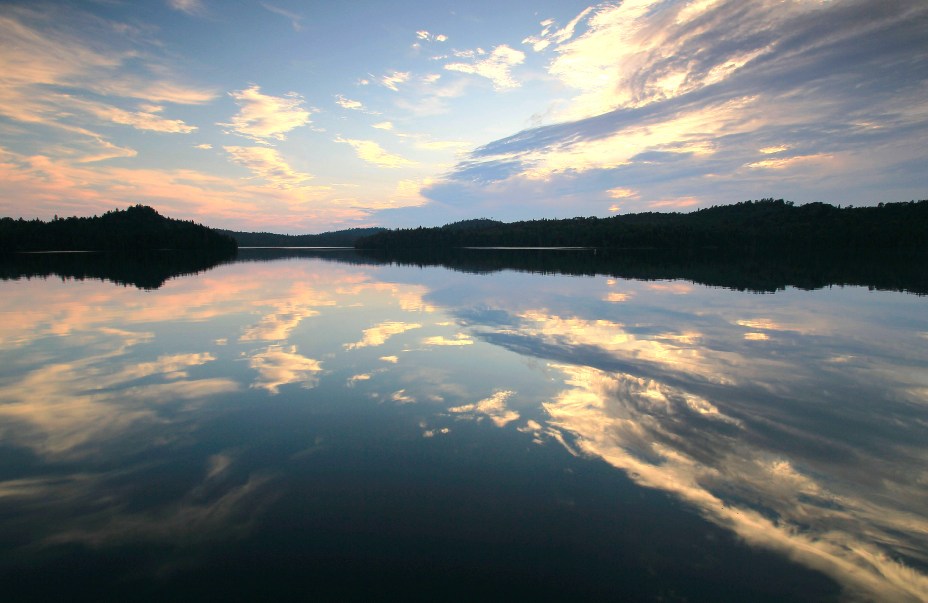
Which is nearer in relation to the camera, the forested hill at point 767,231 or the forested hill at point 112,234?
the forested hill at point 767,231

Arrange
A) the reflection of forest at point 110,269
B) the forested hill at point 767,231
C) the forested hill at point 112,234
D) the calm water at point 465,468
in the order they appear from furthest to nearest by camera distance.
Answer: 1. the forested hill at point 112,234
2. the forested hill at point 767,231
3. the reflection of forest at point 110,269
4. the calm water at point 465,468

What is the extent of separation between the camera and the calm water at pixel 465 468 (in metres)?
4.63

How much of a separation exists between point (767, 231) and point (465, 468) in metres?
163

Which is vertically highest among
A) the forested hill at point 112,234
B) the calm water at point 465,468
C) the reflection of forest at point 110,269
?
the forested hill at point 112,234

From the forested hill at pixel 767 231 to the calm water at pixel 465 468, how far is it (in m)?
122

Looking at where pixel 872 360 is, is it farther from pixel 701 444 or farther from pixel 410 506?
pixel 410 506

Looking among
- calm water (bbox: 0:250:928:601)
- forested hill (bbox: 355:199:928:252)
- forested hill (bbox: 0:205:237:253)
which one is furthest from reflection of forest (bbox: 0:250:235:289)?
forested hill (bbox: 355:199:928:252)

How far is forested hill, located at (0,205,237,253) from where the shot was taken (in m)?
118

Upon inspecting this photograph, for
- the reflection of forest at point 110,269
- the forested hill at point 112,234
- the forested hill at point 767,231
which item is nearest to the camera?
the reflection of forest at point 110,269

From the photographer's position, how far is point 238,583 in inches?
175

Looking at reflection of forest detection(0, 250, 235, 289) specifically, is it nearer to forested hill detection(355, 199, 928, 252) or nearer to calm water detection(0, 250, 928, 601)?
calm water detection(0, 250, 928, 601)

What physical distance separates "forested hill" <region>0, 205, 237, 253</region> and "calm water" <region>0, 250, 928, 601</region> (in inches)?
5382

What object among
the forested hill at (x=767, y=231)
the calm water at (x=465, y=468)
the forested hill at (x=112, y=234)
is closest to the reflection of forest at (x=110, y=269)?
the calm water at (x=465, y=468)

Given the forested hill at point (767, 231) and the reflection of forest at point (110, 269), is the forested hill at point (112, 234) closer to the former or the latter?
the reflection of forest at point (110, 269)
